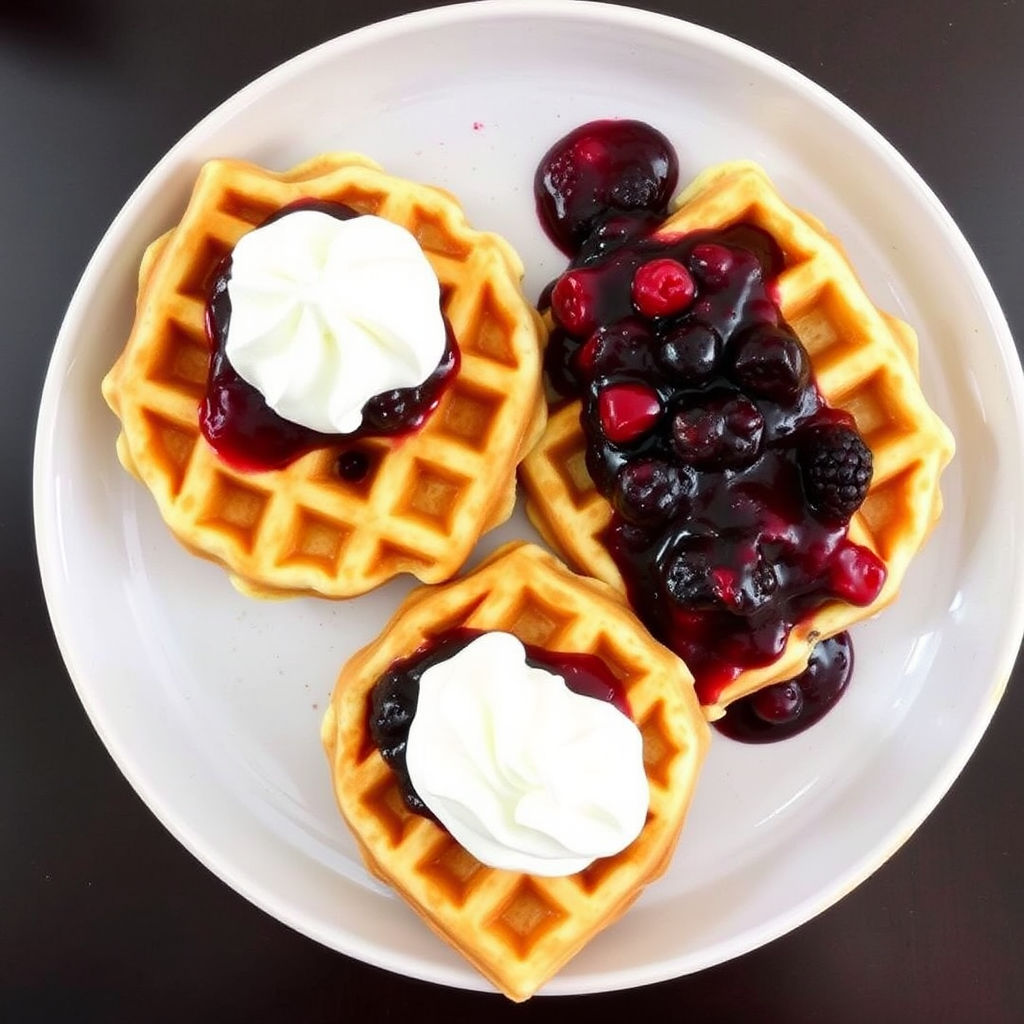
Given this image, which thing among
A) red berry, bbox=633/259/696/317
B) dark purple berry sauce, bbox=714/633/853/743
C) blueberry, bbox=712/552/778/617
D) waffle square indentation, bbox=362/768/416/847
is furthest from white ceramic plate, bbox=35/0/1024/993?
blueberry, bbox=712/552/778/617

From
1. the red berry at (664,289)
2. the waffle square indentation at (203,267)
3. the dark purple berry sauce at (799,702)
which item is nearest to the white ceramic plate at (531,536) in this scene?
the dark purple berry sauce at (799,702)

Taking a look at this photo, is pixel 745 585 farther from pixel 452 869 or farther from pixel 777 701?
pixel 452 869

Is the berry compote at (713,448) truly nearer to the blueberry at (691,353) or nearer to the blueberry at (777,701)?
the blueberry at (691,353)

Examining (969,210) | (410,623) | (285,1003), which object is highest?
(969,210)

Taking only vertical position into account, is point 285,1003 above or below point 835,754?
below

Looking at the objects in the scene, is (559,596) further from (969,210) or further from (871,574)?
(969,210)

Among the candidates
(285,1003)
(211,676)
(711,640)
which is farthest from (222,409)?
(285,1003)
